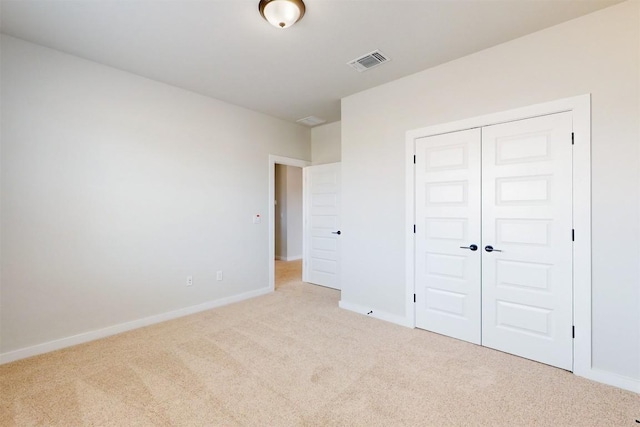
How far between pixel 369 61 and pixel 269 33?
103 centimetres

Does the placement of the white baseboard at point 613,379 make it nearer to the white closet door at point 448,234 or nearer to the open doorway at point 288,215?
the white closet door at point 448,234

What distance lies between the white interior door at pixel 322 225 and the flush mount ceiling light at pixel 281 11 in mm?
2649

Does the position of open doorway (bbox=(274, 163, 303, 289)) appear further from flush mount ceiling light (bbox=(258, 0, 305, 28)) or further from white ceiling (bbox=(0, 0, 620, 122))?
flush mount ceiling light (bbox=(258, 0, 305, 28))

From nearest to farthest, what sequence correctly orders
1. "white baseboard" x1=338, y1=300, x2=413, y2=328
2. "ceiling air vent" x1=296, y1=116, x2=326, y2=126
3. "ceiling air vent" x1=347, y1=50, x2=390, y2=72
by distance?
"ceiling air vent" x1=347, y1=50, x2=390, y2=72
"white baseboard" x1=338, y1=300, x2=413, y2=328
"ceiling air vent" x1=296, y1=116, x2=326, y2=126

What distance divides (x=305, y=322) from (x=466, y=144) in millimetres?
2584

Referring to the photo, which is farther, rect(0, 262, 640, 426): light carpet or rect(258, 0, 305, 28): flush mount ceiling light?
rect(258, 0, 305, 28): flush mount ceiling light

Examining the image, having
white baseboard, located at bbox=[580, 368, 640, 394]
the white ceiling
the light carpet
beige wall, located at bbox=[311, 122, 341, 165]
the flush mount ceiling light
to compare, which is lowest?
the light carpet

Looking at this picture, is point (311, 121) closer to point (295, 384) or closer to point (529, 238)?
point (529, 238)

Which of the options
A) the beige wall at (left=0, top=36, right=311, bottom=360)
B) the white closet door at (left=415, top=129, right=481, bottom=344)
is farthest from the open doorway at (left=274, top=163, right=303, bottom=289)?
the white closet door at (left=415, top=129, right=481, bottom=344)

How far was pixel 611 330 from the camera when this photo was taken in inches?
83.7

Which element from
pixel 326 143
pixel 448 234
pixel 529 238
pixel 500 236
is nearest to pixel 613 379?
pixel 529 238

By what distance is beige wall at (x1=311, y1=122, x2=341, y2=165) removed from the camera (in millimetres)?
4848

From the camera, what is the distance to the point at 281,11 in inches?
80.9

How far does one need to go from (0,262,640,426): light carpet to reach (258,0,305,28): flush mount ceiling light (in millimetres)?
2726
